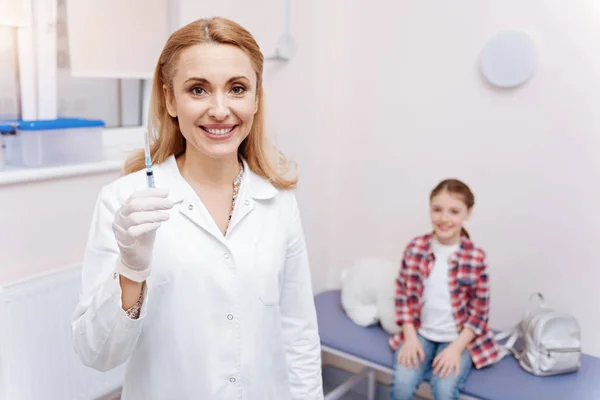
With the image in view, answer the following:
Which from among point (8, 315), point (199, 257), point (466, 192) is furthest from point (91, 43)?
point (466, 192)

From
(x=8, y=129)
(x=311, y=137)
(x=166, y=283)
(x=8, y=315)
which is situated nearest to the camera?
(x=166, y=283)

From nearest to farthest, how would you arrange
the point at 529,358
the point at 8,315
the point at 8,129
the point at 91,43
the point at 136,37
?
the point at 8,315, the point at 8,129, the point at 529,358, the point at 91,43, the point at 136,37

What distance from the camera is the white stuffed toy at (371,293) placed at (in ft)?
7.33

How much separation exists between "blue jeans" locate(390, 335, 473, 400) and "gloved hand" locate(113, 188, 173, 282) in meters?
1.26

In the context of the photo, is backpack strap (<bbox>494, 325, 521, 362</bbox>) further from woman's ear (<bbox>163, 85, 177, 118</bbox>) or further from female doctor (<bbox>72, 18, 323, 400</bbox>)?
woman's ear (<bbox>163, 85, 177, 118</bbox>)

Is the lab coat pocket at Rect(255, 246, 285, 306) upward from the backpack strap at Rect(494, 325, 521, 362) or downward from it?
upward

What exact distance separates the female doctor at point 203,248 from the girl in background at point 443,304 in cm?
82

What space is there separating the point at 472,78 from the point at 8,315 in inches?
70.0

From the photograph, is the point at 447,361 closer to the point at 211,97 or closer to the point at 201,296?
the point at 201,296

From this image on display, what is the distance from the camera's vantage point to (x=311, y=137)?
2.58 metres

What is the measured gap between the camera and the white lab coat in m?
1.15

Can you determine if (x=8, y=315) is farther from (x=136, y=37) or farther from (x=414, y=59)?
(x=414, y=59)

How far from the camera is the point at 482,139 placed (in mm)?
2287

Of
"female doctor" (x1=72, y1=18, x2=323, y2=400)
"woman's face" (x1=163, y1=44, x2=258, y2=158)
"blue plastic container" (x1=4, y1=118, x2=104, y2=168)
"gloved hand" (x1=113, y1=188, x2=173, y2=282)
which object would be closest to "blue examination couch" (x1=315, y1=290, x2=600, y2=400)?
"female doctor" (x1=72, y1=18, x2=323, y2=400)
